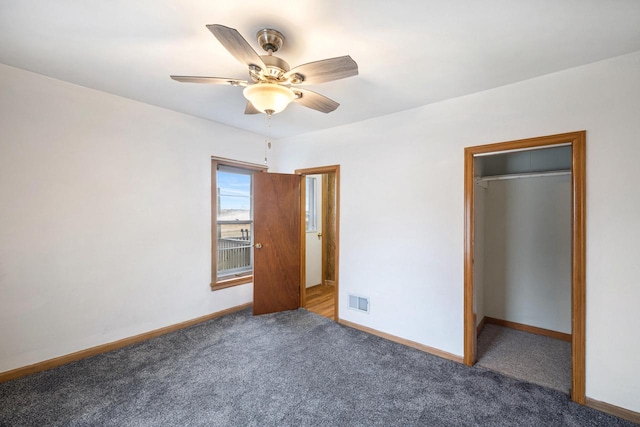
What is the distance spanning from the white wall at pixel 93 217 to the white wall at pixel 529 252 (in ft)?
12.3

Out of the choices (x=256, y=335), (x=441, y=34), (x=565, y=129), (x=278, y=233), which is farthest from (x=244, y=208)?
(x=565, y=129)

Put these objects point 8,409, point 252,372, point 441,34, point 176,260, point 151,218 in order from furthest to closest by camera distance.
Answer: point 176,260
point 151,218
point 252,372
point 8,409
point 441,34

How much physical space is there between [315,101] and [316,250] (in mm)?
3426

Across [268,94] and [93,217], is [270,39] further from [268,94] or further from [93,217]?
[93,217]

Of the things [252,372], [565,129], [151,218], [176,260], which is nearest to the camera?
[565,129]

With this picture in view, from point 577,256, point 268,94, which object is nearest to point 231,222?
point 268,94

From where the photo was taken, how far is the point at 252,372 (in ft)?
7.88

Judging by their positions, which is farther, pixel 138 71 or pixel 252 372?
pixel 252 372

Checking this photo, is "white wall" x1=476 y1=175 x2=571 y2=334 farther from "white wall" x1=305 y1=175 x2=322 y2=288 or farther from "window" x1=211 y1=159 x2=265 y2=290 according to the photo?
"window" x1=211 y1=159 x2=265 y2=290

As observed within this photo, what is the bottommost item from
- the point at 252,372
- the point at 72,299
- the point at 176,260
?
the point at 252,372

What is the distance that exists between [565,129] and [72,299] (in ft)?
14.7

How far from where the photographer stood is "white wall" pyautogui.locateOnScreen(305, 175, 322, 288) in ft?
16.4

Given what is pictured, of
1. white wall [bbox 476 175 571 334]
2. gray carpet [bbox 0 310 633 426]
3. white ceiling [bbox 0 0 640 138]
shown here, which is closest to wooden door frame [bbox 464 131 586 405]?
gray carpet [bbox 0 310 633 426]

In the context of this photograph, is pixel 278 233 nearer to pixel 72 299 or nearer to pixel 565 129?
pixel 72 299
